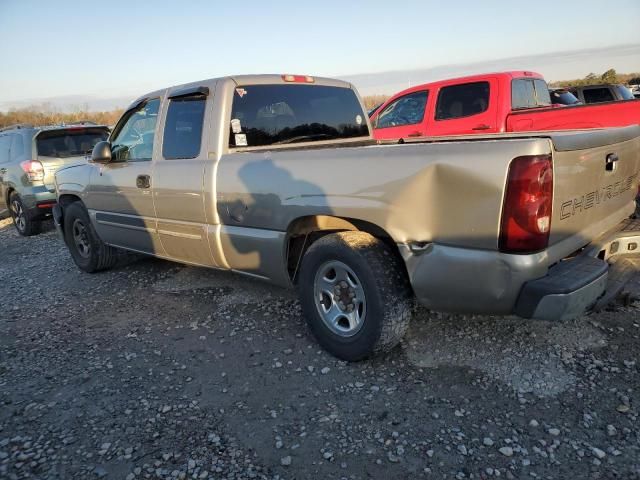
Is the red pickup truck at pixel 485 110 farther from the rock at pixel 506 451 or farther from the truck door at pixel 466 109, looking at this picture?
the rock at pixel 506 451

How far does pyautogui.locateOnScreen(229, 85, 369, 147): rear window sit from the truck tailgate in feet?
6.76

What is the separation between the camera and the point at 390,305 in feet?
9.37

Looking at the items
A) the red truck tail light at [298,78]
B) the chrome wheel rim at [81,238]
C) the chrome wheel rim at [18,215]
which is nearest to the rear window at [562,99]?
the red truck tail light at [298,78]

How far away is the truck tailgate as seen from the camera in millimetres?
2477

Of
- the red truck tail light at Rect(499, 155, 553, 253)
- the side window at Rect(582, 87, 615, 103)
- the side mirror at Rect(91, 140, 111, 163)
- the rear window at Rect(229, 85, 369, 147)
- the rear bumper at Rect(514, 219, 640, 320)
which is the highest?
the side window at Rect(582, 87, 615, 103)

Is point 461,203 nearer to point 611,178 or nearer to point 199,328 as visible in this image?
point 611,178

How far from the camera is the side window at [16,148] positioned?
801cm

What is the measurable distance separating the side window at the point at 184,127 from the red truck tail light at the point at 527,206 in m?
2.46

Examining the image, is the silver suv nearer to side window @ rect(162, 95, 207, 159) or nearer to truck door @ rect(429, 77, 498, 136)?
side window @ rect(162, 95, 207, 159)

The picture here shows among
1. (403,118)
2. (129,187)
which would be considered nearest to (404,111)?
(403,118)

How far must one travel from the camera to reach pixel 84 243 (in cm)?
569

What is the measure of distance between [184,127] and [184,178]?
0.46m

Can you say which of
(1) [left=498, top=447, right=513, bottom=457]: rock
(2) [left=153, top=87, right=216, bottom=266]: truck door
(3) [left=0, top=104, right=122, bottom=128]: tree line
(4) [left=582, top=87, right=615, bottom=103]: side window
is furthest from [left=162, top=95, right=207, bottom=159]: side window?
(3) [left=0, top=104, right=122, bottom=128]: tree line

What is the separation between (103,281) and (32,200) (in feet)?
11.7
